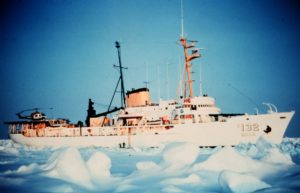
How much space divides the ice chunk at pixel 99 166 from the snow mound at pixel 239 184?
4922 millimetres

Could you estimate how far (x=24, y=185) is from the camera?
31.1 feet

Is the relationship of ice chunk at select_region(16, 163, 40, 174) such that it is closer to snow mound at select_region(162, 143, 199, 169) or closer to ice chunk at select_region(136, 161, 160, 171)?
ice chunk at select_region(136, 161, 160, 171)

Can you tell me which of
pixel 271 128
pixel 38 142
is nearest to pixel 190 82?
pixel 271 128

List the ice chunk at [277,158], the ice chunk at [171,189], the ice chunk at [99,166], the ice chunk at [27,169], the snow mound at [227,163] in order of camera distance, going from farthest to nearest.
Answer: the ice chunk at [277,158], the ice chunk at [27,169], the snow mound at [227,163], the ice chunk at [99,166], the ice chunk at [171,189]

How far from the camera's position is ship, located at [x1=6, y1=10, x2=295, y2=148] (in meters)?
32.4

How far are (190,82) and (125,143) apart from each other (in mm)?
11849

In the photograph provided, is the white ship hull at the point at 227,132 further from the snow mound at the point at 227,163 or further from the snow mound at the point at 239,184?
the snow mound at the point at 239,184

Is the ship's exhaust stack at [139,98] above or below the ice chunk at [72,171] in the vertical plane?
above

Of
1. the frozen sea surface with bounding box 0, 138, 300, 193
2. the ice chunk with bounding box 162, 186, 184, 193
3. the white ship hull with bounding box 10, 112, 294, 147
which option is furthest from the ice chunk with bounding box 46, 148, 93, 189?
the white ship hull with bounding box 10, 112, 294, 147

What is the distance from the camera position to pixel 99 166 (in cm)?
1180

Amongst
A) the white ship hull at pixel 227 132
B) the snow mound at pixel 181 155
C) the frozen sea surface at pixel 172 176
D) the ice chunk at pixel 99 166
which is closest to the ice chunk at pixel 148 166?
the frozen sea surface at pixel 172 176

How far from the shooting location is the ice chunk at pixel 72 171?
9.95m

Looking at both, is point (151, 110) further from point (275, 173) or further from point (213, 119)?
point (275, 173)

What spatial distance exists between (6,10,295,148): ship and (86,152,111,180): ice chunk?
22.5 meters
